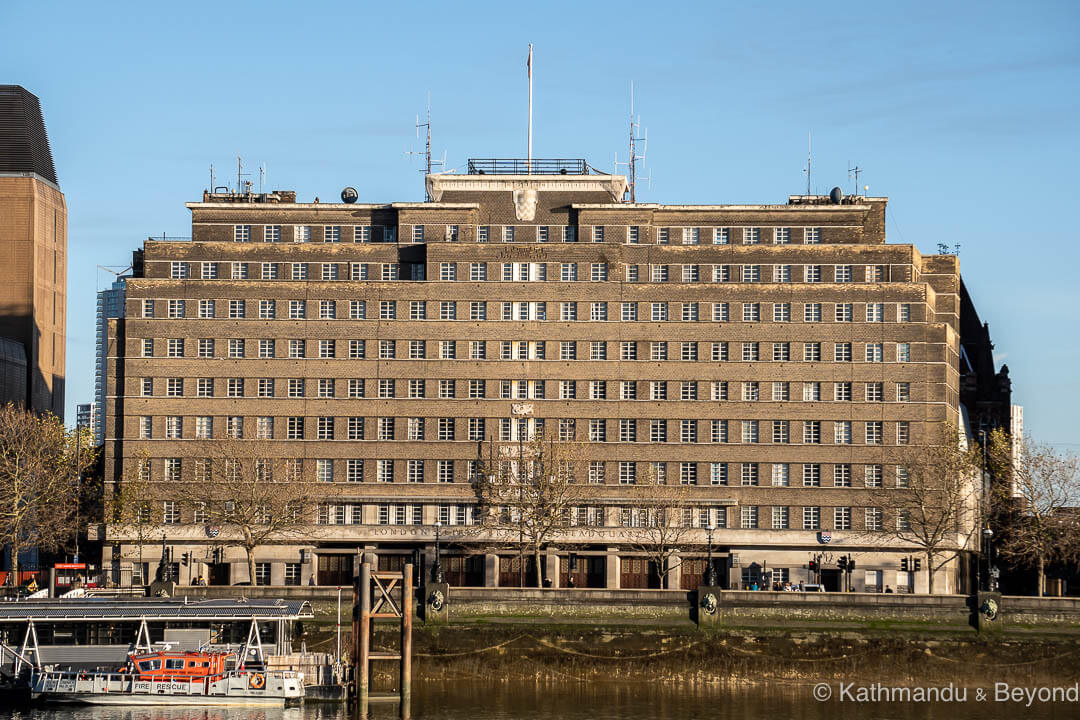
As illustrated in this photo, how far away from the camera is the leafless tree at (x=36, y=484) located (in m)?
138

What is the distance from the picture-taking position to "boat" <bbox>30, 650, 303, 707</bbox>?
99.8 metres

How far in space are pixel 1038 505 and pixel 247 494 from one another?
63839 mm

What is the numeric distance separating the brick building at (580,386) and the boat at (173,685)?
138ft

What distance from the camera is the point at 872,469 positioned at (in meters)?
144

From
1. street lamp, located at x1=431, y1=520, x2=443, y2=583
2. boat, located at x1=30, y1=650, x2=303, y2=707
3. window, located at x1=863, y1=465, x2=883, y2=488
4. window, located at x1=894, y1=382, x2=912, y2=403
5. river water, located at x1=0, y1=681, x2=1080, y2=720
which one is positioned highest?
window, located at x1=894, y1=382, x2=912, y2=403

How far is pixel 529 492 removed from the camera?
5522 inches

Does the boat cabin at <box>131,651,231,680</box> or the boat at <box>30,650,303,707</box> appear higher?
the boat cabin at <box>131,651,231,680</box>

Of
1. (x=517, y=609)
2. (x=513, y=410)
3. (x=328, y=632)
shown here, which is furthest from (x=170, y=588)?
(x=513, y=410)

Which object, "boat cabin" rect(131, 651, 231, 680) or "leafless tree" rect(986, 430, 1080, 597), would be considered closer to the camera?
"boat cabin" rect(131, 651, 231, 680)

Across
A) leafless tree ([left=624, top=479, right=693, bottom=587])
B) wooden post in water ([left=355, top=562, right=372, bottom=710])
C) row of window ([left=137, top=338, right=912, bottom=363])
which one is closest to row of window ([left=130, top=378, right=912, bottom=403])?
row of window ([left=137, top=338, right=912, bottom=363])

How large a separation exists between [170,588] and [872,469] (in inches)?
2341

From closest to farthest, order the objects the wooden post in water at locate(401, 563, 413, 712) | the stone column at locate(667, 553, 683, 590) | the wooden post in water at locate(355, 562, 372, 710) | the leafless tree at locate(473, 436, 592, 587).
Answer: the wooden post in water at locate(355, 562, 372, 710) → the wooden post in water at locate(401, 563, 413, 712) → the leafless tree at locate(473, 436, 592, 587) → the stone column at locate(667, 553, 683, 590)

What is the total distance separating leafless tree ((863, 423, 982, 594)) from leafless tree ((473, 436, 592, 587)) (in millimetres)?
25099

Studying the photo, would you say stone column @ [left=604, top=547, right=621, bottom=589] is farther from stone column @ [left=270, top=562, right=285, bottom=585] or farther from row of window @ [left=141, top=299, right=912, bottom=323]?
stone column @ [left=270, top=562, right=285, bottom=585]
